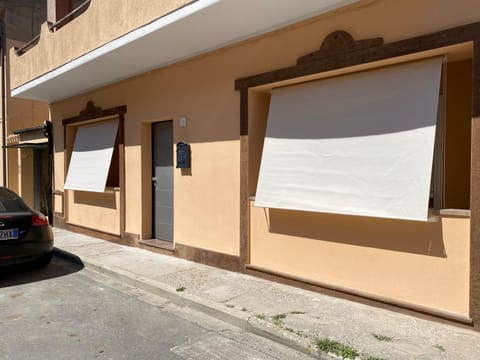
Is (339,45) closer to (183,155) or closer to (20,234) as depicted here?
(183,155)

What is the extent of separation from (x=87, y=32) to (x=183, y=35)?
2670mm

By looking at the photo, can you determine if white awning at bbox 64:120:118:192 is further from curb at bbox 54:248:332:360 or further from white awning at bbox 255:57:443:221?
white awning at bbox 255:57:443:221

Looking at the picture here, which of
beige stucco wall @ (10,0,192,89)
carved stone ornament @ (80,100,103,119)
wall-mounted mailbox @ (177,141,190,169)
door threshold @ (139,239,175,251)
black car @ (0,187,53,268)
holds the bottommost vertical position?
door threshold @ (139,239,175,251)

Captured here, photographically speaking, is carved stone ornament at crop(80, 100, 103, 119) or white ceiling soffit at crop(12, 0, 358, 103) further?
carved stone ornament at crop(80, 100, 103, 119)

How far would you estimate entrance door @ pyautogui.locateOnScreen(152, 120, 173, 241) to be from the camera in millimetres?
7203

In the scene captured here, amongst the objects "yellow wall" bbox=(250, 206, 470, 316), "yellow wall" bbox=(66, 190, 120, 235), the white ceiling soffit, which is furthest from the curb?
the white ceiling soffit

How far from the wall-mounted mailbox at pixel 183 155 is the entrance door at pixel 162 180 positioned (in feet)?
2.26

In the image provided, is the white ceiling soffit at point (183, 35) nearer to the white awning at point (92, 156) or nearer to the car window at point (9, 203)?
the white awning at point (92, 156)

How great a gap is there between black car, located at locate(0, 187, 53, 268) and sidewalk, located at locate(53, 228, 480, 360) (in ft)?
3.07

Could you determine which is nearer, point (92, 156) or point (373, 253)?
point (373, 253)

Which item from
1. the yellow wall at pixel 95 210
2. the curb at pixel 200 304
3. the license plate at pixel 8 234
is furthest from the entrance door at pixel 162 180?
the license plate at pixel 8 234

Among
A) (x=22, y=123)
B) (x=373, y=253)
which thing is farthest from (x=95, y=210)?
(x=22, y=123)

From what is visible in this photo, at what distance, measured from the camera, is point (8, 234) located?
17.9 ft

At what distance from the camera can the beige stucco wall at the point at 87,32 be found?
18.4 feet
